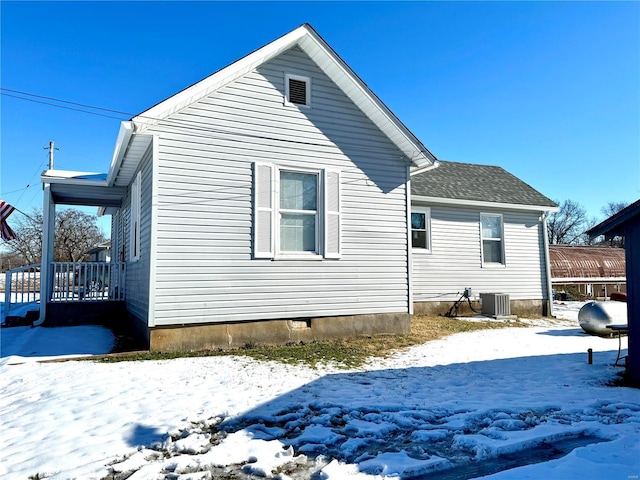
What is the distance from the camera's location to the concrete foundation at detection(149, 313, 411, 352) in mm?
7723

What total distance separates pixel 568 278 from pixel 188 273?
24.6m

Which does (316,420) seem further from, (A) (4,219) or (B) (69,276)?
(A) (4,219)

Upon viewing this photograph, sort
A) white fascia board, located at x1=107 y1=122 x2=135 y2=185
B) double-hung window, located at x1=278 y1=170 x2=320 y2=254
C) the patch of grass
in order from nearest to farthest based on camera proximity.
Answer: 1. the patch of grass
2. white fascia board, located at x1=107 y1=122 x2=135 y2=185
3. double-hung window, located at x1=278 y1=170 x2=320 y2=254

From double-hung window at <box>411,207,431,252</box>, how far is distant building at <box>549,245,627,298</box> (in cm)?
1467

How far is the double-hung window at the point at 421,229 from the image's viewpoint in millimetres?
13180

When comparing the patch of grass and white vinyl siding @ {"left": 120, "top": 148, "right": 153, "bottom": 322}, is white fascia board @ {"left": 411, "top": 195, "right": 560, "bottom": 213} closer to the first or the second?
the patch of grass

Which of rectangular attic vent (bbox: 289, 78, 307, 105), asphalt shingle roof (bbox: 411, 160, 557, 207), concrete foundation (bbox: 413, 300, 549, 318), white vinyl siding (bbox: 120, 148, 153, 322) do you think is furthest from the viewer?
asphalt shingle roof (bbox: 411, 160, 557, 207)

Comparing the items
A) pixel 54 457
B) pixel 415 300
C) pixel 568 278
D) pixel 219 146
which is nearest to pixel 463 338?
pixel 415 300

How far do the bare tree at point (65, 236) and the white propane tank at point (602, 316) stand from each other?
1571 inches

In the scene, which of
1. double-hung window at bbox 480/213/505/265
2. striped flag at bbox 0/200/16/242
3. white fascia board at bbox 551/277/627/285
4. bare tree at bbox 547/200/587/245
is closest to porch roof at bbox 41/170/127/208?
striped flag at bbox 0/200/16/242

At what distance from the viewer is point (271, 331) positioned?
852cm

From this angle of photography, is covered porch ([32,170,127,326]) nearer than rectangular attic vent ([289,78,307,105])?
No

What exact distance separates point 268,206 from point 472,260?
7887 mm

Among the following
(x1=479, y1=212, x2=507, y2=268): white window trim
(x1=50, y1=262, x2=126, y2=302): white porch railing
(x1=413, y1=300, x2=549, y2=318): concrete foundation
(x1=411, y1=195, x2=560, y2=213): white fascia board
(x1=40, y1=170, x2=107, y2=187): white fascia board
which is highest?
(x1=40, y1=170, x2=107, y2=187): white fascia board
